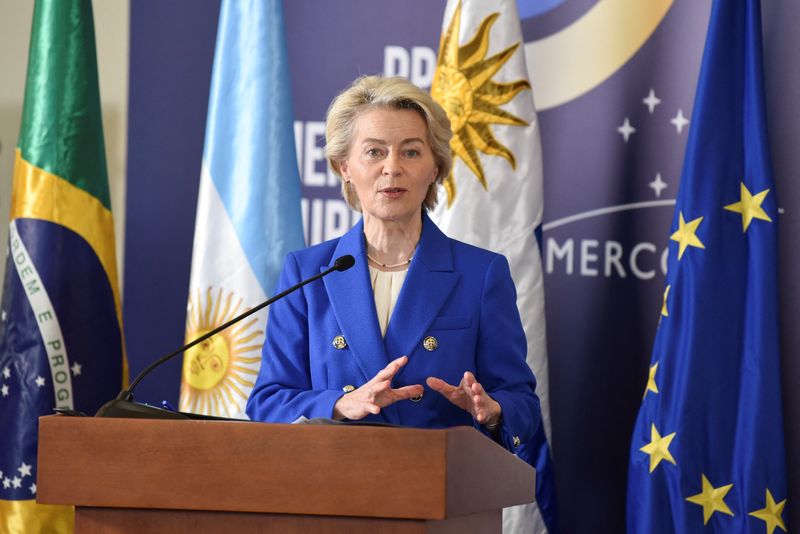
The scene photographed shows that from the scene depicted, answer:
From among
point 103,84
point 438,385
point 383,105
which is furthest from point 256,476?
point 103,84

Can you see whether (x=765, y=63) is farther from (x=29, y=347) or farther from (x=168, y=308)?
(x=29, y=347)

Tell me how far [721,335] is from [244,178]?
1.59 metres

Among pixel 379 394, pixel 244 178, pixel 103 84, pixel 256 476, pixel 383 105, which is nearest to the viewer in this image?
pixel 256 476

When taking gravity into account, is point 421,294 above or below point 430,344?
above

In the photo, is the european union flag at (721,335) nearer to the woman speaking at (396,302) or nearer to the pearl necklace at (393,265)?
the woman speaking at (396,302)

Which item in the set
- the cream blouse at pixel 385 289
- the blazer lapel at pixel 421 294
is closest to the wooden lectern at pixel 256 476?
the blazer lapel at pixel 421 294

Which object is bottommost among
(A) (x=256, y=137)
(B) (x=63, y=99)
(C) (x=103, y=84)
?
(A) (x=256, y=137)

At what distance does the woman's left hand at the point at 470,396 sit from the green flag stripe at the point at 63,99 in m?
1.98

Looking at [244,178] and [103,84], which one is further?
[103,84]

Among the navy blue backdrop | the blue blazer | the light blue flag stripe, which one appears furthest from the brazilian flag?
the blue blazer

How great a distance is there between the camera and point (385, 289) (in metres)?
2.47

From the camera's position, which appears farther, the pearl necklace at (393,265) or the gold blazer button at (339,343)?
the pearl necklace at (393,265)

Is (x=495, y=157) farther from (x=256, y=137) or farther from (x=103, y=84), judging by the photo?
(x=103, y=84)

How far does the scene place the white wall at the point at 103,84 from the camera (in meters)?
4.09
